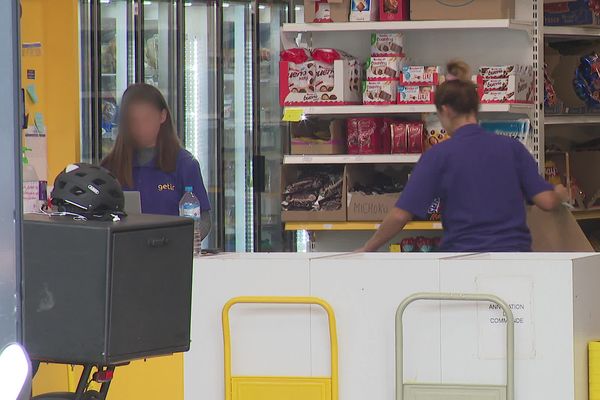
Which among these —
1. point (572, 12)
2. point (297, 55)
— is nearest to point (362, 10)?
point (297, 55)

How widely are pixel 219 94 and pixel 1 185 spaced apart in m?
7.06

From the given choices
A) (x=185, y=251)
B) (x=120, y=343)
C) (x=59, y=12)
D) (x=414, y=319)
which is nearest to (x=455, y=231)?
(x=414, y=319)

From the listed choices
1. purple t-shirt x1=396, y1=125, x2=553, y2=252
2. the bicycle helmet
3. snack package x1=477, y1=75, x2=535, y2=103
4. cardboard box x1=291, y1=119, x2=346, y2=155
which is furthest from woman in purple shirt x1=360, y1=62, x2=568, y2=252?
the bicycle helmet

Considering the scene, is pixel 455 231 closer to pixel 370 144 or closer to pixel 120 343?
pixel 370 144

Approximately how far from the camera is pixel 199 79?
8.51 m

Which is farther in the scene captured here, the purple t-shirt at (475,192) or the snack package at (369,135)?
the snack package at (369,135)

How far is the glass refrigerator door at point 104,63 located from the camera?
8.30 m

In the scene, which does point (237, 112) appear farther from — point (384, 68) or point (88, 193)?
point (88, 193)

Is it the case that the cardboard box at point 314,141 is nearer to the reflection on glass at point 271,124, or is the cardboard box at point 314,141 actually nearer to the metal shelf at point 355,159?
the metal shelf at point 355,159

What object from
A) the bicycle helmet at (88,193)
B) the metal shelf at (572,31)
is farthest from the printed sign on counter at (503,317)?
the metal shelf at (572,31)

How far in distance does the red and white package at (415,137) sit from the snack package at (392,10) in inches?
21.5

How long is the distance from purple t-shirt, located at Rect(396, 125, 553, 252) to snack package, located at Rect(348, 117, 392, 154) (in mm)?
1580

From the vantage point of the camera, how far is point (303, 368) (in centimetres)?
402

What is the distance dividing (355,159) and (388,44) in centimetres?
61
